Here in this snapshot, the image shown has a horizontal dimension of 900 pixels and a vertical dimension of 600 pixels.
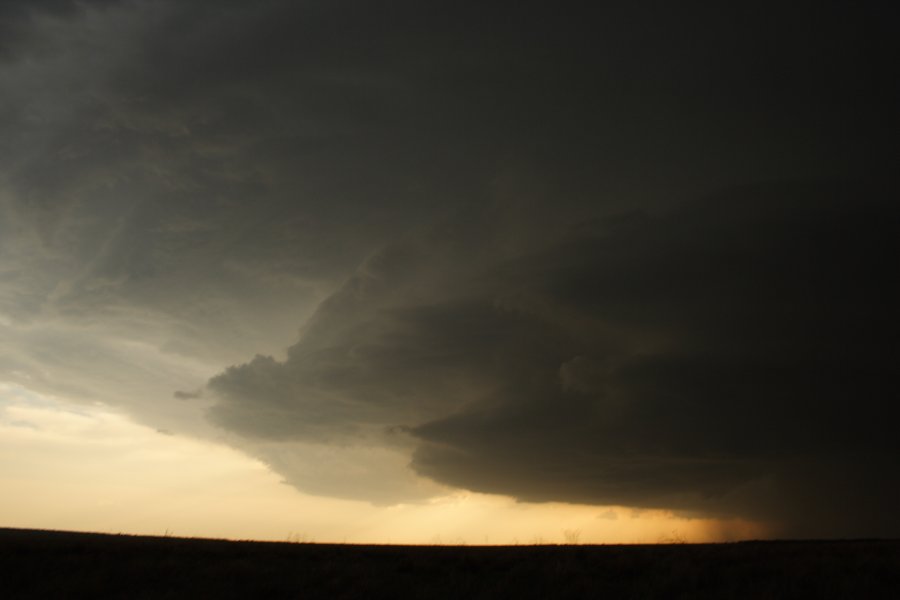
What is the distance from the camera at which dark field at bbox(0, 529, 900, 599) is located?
20750 mm

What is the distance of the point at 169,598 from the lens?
71.1 ft

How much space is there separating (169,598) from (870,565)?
24601mm

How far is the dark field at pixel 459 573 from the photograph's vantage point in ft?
68.1

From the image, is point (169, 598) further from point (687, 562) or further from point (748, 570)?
point (748, 570)

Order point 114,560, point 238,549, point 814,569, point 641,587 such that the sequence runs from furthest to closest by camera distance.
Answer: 1. point 238,549
2. point 114,560
3. point 814,569
4. point 641,587

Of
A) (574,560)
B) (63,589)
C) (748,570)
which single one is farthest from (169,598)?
(748,570)

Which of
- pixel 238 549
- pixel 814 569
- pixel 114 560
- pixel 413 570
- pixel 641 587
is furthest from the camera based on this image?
pixel 238 549

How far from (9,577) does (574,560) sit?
22418 millimetres

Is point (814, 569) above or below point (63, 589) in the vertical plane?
above

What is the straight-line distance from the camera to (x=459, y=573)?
2391 cm

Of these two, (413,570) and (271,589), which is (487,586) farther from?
(271,589)

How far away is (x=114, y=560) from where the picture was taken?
27.8 meters

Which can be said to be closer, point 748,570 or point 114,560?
point 748,570

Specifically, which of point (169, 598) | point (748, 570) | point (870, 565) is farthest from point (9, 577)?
point (870, 565)
